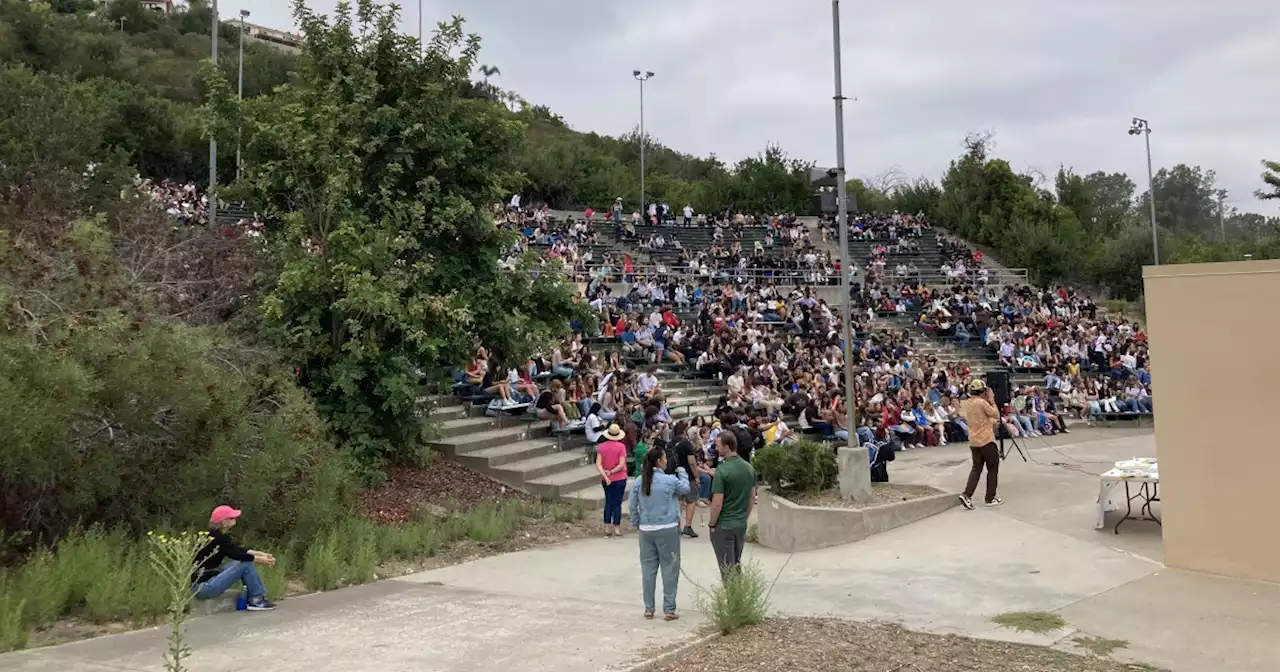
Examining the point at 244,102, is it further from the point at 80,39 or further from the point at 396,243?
the point at 80,39

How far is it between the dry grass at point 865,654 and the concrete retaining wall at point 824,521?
4.02m

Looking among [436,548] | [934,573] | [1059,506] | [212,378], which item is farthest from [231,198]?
[1059,506]

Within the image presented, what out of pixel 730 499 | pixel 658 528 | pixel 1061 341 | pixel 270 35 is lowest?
pixel 658 528

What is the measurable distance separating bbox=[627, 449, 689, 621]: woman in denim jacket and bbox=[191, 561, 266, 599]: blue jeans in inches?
135

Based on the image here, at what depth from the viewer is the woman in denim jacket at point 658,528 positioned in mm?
7680

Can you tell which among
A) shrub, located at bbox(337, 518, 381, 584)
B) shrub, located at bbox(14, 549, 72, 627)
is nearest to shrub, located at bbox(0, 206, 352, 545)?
shrub, located at bbox(14, 549, 72, 627)

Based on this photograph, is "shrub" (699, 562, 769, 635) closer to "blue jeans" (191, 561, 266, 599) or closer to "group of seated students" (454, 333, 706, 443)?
"blue jeans" (191, 561, 266, 599)

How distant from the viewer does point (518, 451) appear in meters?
15.8

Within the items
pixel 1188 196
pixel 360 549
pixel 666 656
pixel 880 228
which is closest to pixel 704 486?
pixel 360 549

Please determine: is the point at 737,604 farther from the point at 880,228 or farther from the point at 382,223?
the point at 880,228

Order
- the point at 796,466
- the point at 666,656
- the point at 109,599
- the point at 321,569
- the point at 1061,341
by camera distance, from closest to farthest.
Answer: the point at 666,656
the point at 109,599
the point at 321,569
the point at 796,466
the point at 1061,341

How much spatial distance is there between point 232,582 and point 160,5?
141 m

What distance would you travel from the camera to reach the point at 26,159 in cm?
1952

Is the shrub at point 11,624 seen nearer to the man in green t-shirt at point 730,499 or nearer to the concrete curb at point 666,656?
the concrete curb at point 666,656
